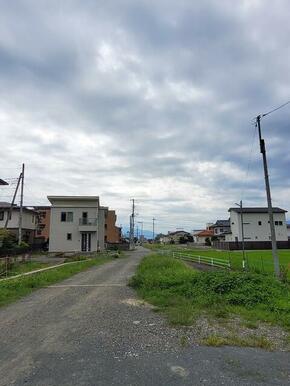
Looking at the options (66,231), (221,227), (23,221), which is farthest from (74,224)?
(221,227)

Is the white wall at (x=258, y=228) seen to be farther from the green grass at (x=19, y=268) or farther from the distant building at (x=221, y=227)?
the green grass at (x=19, y=268)

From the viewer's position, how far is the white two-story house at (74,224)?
177 feet

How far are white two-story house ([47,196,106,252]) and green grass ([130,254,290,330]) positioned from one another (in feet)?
130

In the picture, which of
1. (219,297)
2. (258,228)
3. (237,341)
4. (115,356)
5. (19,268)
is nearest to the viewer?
(115,356)

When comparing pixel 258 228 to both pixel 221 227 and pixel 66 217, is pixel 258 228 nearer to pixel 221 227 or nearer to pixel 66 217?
pixel 221 227

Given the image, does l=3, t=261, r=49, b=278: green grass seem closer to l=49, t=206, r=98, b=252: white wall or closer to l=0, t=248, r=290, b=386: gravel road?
l=0, t=248, r=290, b=386: gravel road

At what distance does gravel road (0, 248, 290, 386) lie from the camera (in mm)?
5207

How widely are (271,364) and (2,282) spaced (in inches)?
547

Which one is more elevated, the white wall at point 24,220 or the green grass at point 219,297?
the white wall at point 24,220

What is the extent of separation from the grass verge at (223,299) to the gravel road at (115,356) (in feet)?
3.05

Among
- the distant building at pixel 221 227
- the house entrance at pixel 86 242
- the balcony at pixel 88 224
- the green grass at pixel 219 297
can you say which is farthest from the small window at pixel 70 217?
the distant building at pixel 221 227

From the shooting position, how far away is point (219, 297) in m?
11.8

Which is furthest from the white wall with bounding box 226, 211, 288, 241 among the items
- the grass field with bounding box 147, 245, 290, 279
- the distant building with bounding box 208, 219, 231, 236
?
the distant building with bounding box 208, 219, 231, 236

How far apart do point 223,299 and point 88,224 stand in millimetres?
43787
